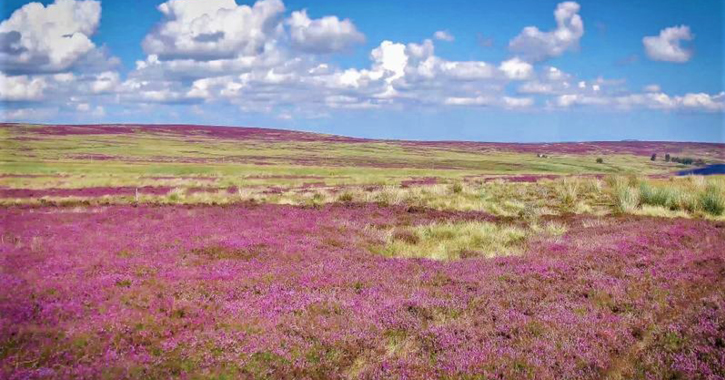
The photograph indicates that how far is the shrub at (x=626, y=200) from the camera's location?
29.0 m

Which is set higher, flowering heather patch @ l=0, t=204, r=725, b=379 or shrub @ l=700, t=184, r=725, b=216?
shrub @ l=700, t=184, r=725, b=216

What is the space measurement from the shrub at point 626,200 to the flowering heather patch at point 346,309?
11.6m

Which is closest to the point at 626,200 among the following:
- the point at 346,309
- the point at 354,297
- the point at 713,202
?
the point at 713,202

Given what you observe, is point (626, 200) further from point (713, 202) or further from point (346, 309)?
point (346, 309)

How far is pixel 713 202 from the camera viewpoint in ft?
91.7

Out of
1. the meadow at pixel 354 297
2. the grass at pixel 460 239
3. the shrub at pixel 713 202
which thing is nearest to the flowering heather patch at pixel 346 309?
the meadow at pixel 354 297

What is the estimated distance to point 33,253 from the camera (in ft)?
46.4

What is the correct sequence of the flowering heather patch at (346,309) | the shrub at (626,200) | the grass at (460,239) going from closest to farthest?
the flowering heather patch at (346,309), the grass at (460,239), the shrub at (626,200)

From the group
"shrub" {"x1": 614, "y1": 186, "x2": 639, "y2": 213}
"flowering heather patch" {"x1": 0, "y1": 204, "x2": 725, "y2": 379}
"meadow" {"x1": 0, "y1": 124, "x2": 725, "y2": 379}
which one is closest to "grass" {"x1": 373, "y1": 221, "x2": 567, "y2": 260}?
"meadow" {"x1": 0, "y1": 124, "x2": 725, "y2": 379}

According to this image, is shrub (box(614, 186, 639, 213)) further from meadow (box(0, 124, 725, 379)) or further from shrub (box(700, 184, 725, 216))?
meadow (box(0, 124, 725, 379))

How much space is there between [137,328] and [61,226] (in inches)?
498

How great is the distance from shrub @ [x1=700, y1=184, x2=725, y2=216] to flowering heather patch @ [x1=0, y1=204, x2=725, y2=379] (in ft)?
39.1

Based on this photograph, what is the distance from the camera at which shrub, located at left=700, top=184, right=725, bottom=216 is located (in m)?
27.6

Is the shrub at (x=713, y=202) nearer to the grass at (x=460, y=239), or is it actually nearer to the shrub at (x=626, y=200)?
the shrub at (x=626, y=200)
